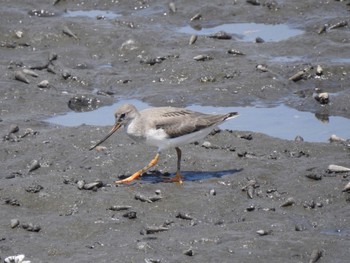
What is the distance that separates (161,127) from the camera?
12844mm

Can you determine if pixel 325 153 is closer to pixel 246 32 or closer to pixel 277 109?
pixel 277 109

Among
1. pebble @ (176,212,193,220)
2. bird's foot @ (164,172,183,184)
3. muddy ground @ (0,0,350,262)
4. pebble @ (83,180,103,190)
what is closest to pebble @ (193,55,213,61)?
muddy ground @ (0,0,350,262)

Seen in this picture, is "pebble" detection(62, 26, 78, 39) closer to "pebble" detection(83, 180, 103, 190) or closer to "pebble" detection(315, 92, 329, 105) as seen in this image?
"pebble" detection(315, 92, 329, 105)

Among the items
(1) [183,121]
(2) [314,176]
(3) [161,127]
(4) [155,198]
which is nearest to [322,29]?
(2) [314,176]

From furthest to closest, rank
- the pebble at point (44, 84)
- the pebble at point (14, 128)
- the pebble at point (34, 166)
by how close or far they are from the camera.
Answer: the pebble at point (44, 84) → the pebble at point (14, 128) → the pebble at point (34, 166)

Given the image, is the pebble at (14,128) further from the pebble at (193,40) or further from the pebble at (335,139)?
the pebble at (193,40)

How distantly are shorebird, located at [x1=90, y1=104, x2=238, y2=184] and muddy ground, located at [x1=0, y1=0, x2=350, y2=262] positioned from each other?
0.48 meters

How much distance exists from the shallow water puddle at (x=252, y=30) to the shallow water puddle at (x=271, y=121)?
11.7 feet

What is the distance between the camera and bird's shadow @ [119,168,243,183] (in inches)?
514

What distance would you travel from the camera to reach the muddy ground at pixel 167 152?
36.5 feet

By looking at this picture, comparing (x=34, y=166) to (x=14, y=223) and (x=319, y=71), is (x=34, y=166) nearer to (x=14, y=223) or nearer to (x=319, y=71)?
(x=14, y=223)

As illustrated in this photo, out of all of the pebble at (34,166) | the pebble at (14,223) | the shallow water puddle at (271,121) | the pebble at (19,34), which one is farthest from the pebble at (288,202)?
the pebble at (19,34)

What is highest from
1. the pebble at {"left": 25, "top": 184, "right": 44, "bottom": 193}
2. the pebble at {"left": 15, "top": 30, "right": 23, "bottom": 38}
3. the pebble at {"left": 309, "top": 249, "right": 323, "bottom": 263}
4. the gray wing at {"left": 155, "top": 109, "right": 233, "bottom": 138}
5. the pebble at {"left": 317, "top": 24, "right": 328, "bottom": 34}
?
the gray wing at {"left": 155, "top": 109, "right": 233, "bottom": 138}

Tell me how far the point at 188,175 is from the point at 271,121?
305 cm
